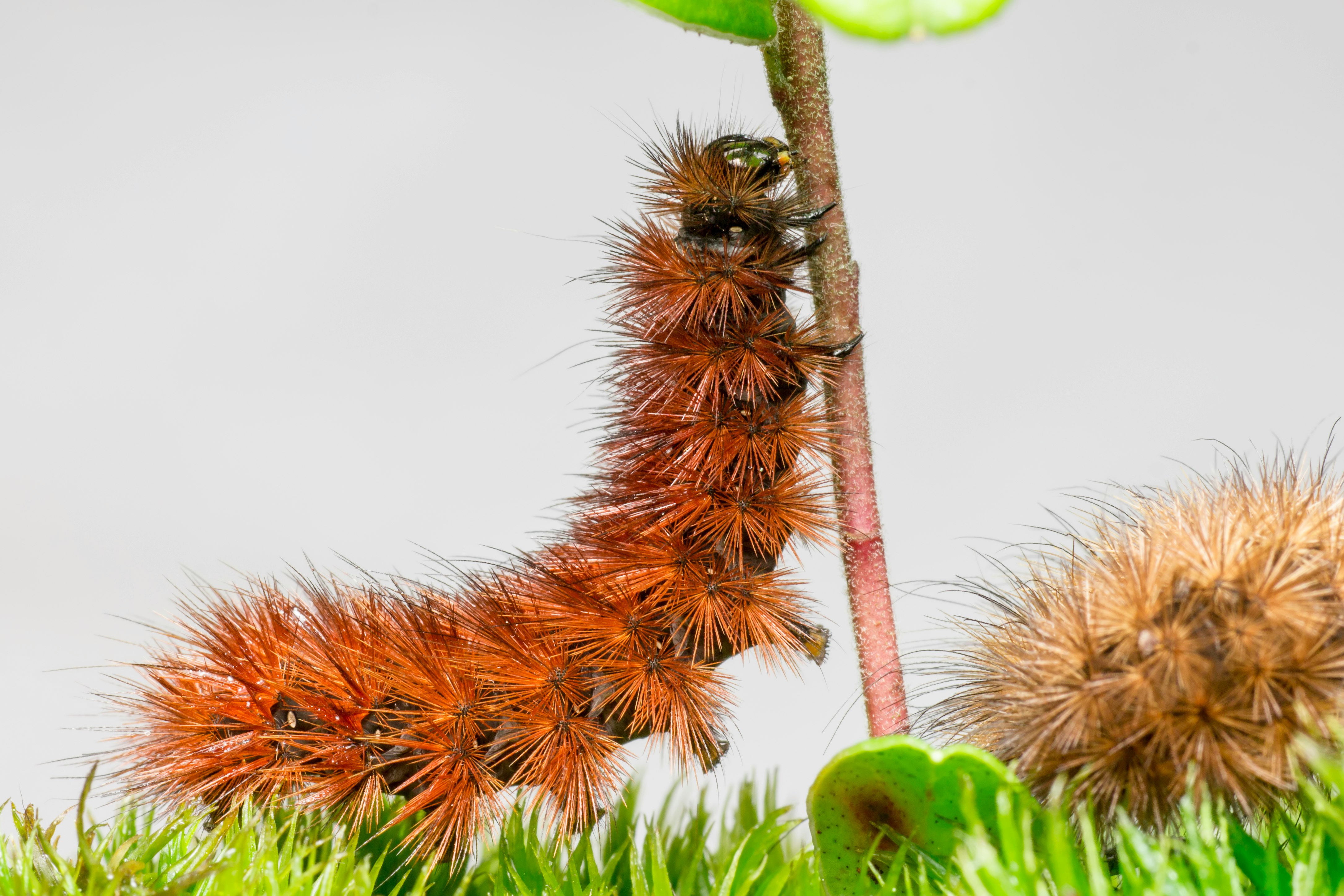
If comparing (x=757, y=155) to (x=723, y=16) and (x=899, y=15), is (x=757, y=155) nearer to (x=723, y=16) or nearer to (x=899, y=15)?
(x=723, y=16)

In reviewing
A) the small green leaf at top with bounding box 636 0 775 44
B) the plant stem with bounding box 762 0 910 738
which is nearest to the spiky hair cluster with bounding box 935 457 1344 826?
the plant stem with bounding box 762 0 910 738

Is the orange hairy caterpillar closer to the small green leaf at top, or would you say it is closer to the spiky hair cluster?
the small green leaf at top

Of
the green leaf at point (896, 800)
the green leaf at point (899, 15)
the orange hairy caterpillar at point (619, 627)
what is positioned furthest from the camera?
the orange hairy caterpillar at point (619, 627)

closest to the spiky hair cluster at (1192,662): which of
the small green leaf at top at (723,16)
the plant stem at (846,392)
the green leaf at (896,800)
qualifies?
the green leaf at (896,800)

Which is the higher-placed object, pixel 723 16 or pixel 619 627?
pixel 723 16

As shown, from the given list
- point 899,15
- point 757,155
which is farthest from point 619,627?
point 899,15

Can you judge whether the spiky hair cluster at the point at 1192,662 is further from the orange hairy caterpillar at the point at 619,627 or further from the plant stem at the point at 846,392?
the orange hairy caterpillar at the point at 619,627

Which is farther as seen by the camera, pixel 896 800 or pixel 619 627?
pixel 619 627
